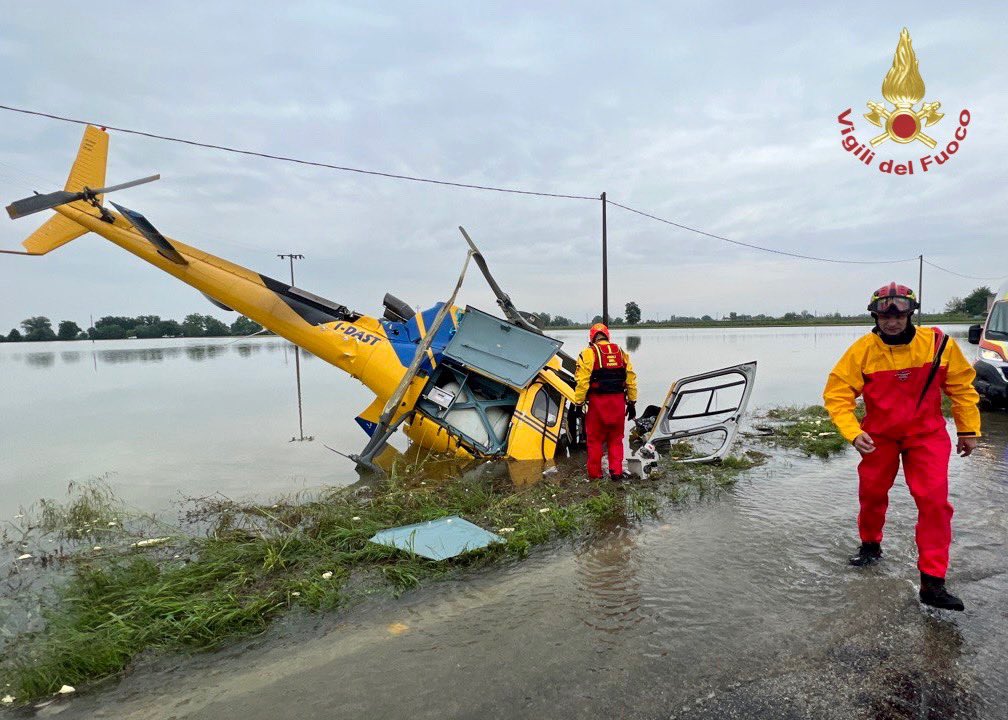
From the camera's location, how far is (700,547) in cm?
433

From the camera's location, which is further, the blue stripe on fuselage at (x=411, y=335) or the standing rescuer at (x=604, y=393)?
the blue stripe on fuselage at (x=411, y=335)

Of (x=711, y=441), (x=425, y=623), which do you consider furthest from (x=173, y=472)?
(x=711, y=441)

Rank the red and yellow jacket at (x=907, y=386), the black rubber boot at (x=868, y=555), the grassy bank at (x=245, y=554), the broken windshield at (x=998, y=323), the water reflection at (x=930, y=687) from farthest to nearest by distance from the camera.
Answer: the broken windshield at (x=998, y=323)
the black rubber boot at (x=868, y=555)
the red and yellow jacket at (x=907, y=386)
the grassy bank at (x=245, y=554)
the water reflection at (x=930, y=687)

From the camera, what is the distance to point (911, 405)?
11.5 feet

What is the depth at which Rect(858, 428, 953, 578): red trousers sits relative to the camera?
3271 mm

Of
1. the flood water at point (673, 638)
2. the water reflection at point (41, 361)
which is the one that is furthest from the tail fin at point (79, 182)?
the water reflection at point (41, 361)

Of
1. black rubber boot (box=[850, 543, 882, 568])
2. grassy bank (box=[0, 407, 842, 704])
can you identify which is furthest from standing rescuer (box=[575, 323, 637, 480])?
black rubber boot (box=[850, 543, 882, 568])

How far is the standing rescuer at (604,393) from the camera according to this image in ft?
21.7

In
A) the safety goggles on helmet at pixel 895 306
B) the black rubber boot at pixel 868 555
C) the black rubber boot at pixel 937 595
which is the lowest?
the black rubber boot at pixel 868 555

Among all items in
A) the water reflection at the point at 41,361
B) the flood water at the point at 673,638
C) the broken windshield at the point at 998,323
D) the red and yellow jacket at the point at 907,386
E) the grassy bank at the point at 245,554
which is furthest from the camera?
the water reflection at the point at 41,361

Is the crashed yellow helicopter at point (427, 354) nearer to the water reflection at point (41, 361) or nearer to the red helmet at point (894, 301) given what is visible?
the red helmet at point (894, 301)

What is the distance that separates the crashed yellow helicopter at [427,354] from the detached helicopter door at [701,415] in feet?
0.08

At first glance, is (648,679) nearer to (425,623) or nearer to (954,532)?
(425,623)

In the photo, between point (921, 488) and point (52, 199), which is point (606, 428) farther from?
point (52, 199)
